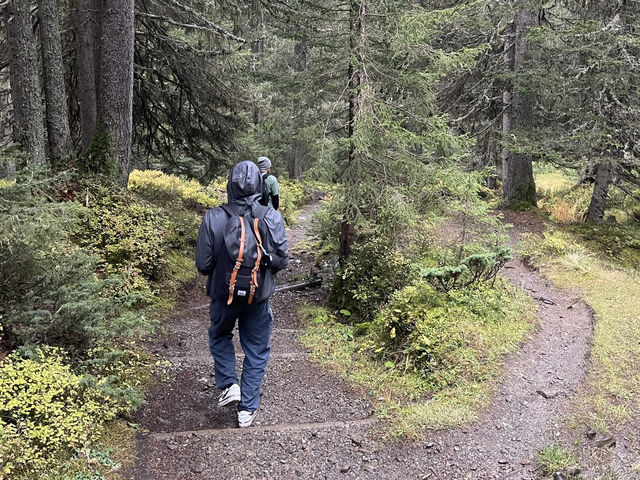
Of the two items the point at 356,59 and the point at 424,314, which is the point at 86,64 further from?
the point at 424,314

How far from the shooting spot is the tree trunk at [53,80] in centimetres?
830

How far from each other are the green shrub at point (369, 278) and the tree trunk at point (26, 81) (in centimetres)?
526

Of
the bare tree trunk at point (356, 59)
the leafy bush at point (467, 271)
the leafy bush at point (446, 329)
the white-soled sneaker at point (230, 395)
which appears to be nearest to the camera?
the white-soled sneaker at point (230, 395)

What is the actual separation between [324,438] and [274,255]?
168 cm

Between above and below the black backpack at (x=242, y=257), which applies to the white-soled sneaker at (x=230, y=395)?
below

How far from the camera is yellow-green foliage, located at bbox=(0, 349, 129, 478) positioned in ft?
9.52

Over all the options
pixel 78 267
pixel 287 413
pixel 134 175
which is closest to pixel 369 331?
pixel 287 413

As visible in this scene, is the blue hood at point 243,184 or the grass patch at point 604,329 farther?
the grass patch at point 604,329

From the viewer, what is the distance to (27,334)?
141 inches

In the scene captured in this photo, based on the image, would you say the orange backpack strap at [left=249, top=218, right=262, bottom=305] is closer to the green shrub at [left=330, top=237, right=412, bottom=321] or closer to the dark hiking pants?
the dark hiking pants

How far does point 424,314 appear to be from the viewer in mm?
5613

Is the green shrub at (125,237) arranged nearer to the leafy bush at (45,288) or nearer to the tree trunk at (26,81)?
the tree trunk at (26,81)

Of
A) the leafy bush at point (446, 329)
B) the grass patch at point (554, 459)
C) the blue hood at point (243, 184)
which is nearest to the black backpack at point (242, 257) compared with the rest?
the blue hood at point (243, 184)

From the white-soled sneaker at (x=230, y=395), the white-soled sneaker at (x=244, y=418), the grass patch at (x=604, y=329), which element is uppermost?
the grass patch at (x=604, y=329)
